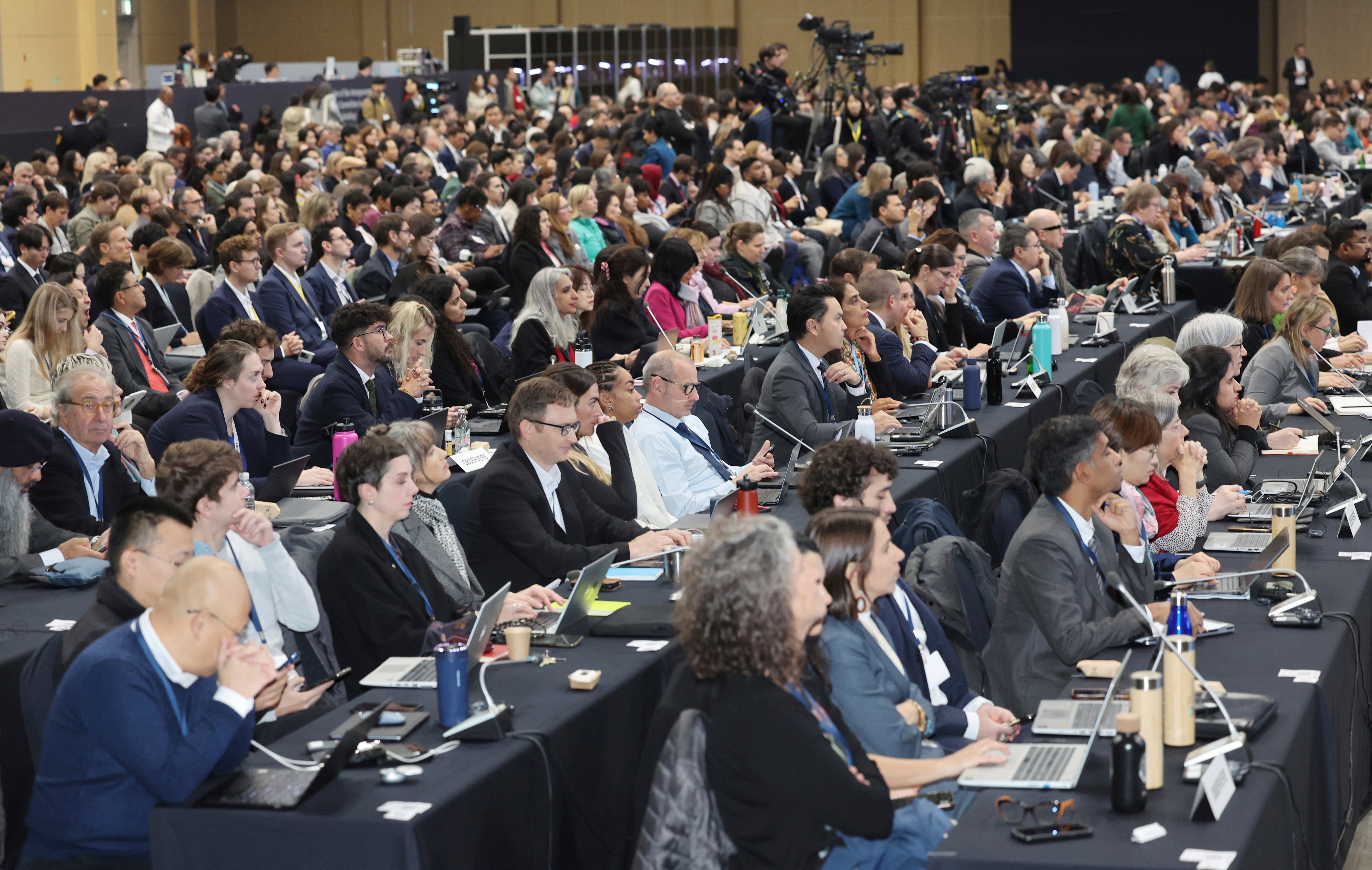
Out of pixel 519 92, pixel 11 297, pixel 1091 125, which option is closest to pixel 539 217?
pixel 11 297

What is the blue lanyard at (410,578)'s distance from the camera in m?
3.71

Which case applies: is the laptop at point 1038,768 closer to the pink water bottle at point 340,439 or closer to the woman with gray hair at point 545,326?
the pink water bottle at point 340,439

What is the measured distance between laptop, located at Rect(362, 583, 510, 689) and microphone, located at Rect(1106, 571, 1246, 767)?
4.07 ft

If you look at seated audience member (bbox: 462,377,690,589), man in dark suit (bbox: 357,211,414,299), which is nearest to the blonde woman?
seated audience member (bbox: 462,377,690,589)

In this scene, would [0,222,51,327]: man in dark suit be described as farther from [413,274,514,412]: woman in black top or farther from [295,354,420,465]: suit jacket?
[295,354,420,465]: suit jacket

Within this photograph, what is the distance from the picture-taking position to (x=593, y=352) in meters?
7.61

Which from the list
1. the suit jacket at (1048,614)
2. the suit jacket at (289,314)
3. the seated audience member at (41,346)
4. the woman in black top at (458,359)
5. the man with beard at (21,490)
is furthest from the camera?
the suit jacket at (289,314)

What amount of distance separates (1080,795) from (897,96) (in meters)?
13.4

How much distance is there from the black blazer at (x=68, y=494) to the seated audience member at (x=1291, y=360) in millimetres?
4259

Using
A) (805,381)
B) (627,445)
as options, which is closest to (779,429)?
(805,381)

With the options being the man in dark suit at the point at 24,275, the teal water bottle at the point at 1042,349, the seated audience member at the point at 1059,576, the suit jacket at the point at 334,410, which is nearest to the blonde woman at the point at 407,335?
the suit jacket at the point at 334,410

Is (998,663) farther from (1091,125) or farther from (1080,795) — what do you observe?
(1091,125)

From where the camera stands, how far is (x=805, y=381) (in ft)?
18.9

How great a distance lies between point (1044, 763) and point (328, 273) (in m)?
6.05
